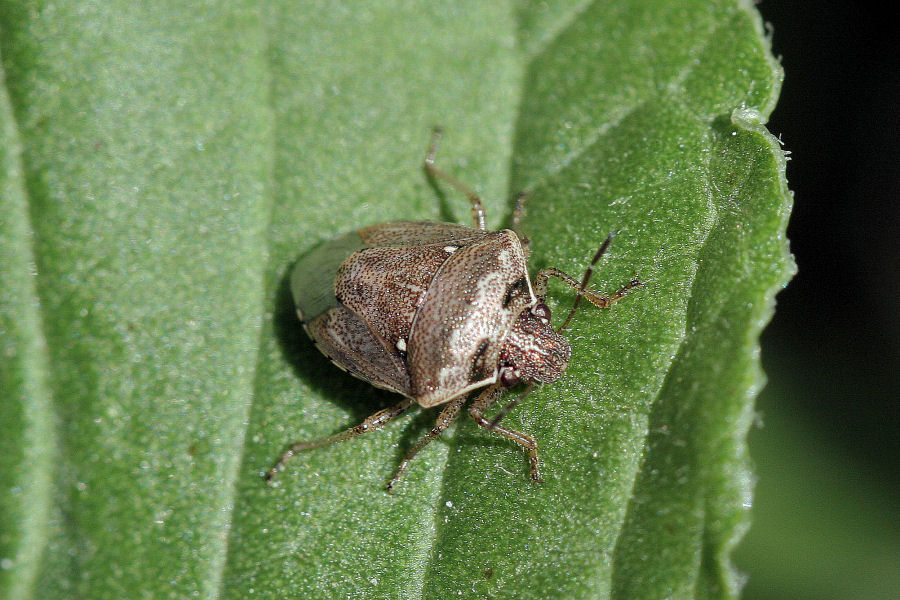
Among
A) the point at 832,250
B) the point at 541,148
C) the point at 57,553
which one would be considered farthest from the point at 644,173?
the point at 57,553

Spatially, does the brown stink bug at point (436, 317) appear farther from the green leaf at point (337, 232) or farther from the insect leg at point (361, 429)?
the green leaf at point (337, 232)

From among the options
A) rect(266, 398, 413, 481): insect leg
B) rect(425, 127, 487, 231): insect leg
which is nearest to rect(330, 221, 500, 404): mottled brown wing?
rect(266, 398, 413, 481): insect leg

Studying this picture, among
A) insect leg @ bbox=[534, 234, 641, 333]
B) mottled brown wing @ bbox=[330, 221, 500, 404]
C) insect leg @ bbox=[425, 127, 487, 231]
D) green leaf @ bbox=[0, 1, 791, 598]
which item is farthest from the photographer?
insect leg @ bbox=[425, 127, 487, 231]

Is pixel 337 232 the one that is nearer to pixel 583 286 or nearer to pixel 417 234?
pixel 417 234

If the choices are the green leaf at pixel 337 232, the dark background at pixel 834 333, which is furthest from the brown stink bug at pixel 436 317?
the dark background at pixel 834 333

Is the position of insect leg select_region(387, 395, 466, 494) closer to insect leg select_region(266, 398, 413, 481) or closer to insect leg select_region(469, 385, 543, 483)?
insect leg select_region(469, 385, 543, 483)
